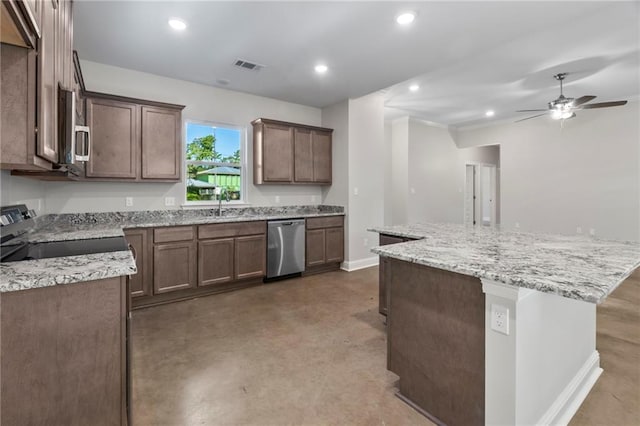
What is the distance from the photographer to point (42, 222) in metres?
2.98

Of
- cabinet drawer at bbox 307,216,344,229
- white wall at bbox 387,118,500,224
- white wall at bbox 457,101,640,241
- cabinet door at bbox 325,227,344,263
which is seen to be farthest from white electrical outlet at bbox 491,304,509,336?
white wall at bbox 457,101,640,241

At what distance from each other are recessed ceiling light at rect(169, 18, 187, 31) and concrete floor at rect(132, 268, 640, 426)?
2.75 m

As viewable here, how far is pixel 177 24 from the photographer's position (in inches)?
107

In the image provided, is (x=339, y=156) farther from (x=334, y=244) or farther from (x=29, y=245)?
(x=29, y=245)

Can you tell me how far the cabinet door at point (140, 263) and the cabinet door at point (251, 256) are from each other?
3.28 feet

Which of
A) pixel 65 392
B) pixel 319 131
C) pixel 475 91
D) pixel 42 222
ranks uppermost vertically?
pixel 475 91

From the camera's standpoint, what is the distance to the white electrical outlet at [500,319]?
1309 mm

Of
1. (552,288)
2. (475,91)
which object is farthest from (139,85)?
(475,91)

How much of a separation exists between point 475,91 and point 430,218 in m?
3.22

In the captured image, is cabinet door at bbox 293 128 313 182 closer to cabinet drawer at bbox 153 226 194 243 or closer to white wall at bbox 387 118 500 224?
cabinet drawer at bbox 153 226 194 243

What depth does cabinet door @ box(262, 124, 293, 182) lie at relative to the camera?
4484 mm

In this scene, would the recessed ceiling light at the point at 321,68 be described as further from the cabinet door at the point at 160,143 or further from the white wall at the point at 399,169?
the white wall at the point at 399,169

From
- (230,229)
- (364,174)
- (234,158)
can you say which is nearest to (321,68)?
(234,158)

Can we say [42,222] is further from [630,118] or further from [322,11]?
[630,118]
